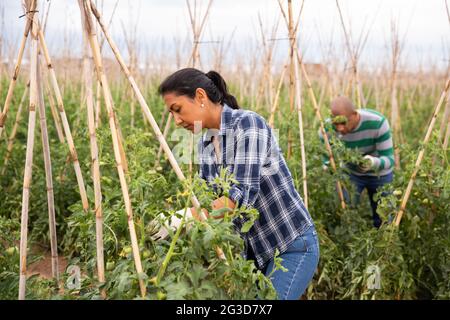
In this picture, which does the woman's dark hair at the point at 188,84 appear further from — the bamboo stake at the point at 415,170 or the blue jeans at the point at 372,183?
the blue jeans at the point at 372,183

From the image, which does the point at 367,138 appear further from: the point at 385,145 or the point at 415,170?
the point at 415,170

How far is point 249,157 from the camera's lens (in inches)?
64.6

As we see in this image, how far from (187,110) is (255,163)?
285 millimetres

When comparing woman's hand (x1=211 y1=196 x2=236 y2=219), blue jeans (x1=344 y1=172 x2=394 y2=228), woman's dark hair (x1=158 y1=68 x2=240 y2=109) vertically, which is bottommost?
blue jeans (x1=344 y1=172 x2=394 y2=228)

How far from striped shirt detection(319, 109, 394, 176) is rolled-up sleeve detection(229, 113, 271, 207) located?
6.01 feet

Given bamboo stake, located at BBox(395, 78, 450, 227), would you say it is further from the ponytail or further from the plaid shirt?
the ponytail

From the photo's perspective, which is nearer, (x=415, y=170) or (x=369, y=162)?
(x=415, y=170)

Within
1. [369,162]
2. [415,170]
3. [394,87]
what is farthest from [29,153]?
[394,87]

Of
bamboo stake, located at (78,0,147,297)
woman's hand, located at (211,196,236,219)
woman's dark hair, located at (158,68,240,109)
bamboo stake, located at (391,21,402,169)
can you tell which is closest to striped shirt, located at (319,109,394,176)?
bamboo stake, located at (391,21,402,169)

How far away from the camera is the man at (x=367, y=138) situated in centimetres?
349

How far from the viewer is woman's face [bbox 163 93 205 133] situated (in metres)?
1.75

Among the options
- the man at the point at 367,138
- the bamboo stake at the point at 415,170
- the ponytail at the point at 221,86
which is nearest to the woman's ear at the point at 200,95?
the ponytail at the point at 221,86

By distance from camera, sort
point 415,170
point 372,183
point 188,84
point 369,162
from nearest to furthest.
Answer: point 188,84 < point 415,170 < point 369,162 < point 372,183
